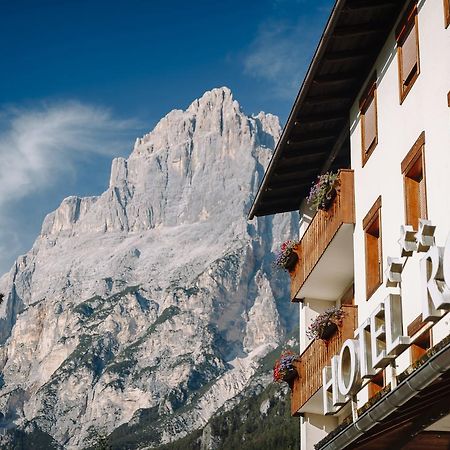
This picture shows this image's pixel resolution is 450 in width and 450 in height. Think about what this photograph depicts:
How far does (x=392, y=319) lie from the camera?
12.7 m

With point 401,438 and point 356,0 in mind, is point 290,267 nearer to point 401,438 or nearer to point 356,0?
point 356,0

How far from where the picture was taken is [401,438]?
1238cm

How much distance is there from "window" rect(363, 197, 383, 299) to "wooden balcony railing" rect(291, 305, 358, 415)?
1.18 m

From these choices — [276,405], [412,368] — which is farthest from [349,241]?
[276,405]

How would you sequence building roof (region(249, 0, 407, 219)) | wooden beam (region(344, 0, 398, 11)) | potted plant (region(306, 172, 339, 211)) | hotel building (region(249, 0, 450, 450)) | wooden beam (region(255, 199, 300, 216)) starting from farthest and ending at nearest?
wooden beam (region(255, 199, 300, 216))
potted plant (region(306, 172, 339, 211))
building roof (region(249, 0, 407, 219))
wooden beam (region(344, 0, 398, 11))
hotel building (region(249, 0, 450, 450))

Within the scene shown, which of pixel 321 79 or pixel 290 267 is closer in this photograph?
pixel 321 79

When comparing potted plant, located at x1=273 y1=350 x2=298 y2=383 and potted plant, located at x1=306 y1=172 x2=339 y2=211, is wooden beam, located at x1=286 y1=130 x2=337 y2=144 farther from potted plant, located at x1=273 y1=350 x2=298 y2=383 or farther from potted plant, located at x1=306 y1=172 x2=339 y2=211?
potted plant, located at x1=273 y1=350 x2=298 y2=383

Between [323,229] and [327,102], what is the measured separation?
8.99 ft

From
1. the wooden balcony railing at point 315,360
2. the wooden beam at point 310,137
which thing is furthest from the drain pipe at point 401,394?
the wooden beam at point 310,137

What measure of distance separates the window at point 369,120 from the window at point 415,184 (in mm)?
2399

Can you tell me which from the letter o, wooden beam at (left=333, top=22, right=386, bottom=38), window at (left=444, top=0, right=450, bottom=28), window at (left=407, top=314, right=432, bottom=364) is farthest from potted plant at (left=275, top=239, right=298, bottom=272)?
window at (left=444, top=0, right=450, bottom=28)

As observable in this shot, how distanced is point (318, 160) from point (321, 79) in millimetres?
4632

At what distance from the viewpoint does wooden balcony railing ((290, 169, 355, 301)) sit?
727 inches

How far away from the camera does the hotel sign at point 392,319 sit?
10.7 metres
